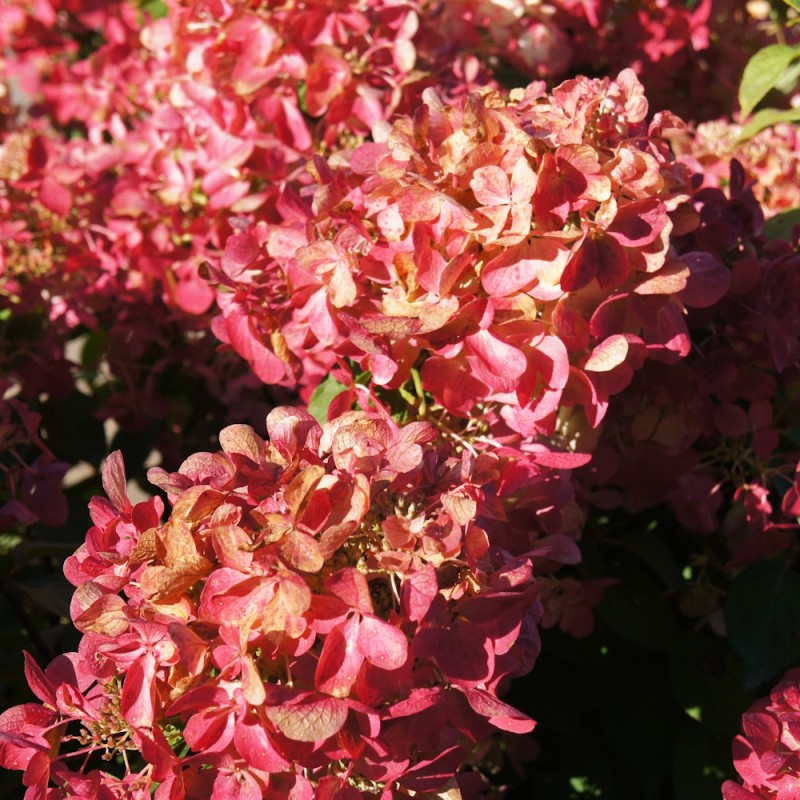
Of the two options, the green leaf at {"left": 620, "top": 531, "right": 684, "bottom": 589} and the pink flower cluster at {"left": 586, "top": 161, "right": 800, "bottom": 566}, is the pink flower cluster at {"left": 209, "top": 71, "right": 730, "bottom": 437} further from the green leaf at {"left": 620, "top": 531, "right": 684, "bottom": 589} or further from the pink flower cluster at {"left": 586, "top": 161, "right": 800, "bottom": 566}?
the green leaf at {"left": 620, "top": 531, "right": 684, "bottom": 589}

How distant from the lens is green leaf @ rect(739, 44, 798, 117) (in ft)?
3.77

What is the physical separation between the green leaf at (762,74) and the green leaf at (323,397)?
1.92ft

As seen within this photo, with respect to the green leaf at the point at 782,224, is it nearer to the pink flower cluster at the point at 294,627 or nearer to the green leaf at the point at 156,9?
the pink flower cluster at the point at 294,627

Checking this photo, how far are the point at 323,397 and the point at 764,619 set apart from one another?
0.49m

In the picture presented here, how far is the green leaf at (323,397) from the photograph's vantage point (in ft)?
3.25

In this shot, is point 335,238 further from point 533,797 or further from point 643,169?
point 533,797

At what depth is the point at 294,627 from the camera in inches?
23.4

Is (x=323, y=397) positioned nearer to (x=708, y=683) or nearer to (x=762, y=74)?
(x=708, y=683)

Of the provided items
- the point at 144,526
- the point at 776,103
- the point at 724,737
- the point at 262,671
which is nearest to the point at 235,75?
the point at 144,526

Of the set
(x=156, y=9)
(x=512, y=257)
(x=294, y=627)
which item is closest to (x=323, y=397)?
(x=512, y=257)

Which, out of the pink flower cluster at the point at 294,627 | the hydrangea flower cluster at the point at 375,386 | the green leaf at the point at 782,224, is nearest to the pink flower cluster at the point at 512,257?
the hydrangea flower cluster at the point at 375,386

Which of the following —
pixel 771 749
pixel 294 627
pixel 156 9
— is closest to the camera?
pixel 294 627

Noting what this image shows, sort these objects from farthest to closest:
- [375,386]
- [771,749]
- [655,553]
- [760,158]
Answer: [760,158], [655,553], [375,386], [771,749]

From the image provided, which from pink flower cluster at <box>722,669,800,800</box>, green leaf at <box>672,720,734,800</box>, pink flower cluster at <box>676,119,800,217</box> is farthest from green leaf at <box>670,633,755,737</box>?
pink flower cluster at <box>676,119,800,217</box>
